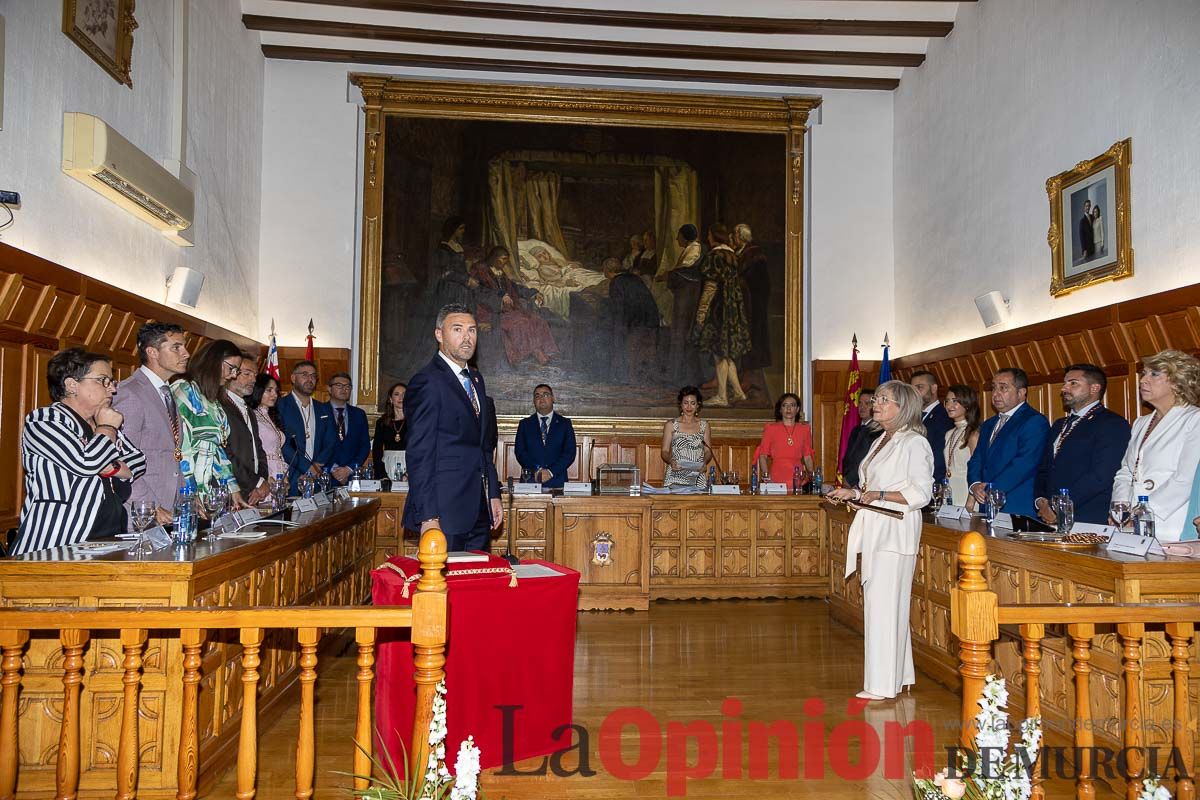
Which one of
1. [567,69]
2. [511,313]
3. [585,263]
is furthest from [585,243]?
[567,69]

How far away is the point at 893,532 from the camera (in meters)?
4.32

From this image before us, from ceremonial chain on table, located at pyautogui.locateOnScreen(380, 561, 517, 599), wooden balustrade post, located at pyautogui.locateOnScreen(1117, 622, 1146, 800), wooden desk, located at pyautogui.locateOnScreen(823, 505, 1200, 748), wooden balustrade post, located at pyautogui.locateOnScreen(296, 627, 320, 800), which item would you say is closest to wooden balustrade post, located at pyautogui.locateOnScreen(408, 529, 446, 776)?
wooden balustrade post, located at pyautogui.locateOnScreen(296, 627, 320, 800)

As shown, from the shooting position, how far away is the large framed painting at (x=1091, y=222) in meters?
5.50

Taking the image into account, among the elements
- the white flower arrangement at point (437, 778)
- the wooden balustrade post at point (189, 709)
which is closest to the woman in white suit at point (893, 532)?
the white flower arrangement at point (437, 778)

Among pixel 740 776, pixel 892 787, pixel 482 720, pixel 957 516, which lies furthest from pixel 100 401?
pixel 957 516

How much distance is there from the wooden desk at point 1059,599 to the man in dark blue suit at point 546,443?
353 centimetres

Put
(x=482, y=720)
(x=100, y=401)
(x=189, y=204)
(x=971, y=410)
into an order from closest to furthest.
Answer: (x=482, y=720) → (x=100, y=401) → (x=971, y=410) → (x=189, y=204)

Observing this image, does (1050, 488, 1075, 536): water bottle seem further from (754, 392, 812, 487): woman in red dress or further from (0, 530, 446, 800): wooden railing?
(754, 392, 812, 487): woman in red dress

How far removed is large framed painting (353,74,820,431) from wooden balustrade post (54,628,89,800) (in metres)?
6.51

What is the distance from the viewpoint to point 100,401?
3402 millimetres

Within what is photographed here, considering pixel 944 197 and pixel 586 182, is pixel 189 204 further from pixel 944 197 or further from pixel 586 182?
pixel 944 197

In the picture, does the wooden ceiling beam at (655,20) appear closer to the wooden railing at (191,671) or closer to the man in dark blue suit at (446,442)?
the man in dark blue suit at (446,442)

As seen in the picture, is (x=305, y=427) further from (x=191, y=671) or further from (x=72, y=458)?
(x=191, y=671)

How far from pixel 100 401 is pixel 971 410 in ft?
16.9
